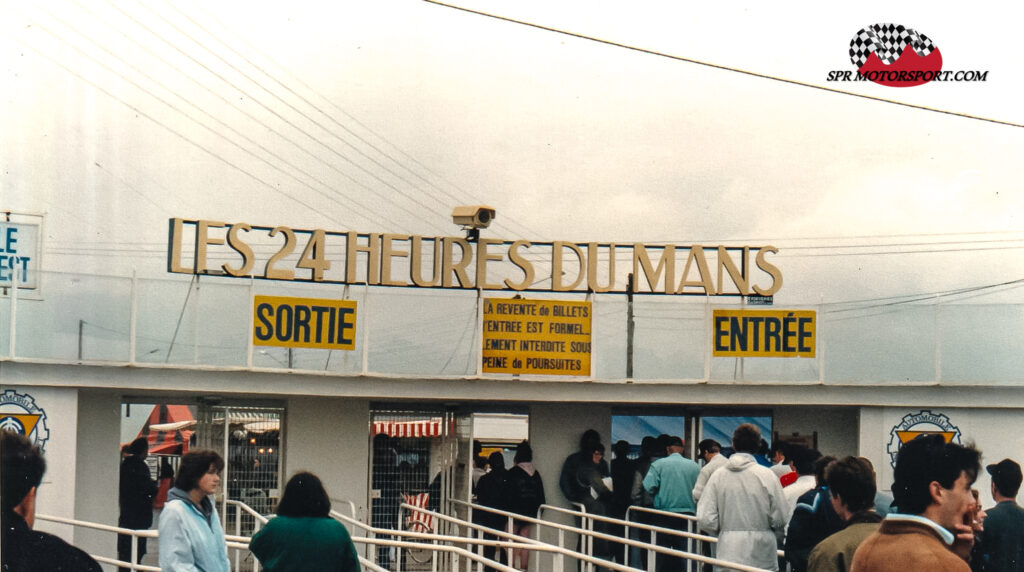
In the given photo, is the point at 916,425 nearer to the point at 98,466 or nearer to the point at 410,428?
the point at 410,428

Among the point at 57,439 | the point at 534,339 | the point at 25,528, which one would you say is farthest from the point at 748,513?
the point at 57,439

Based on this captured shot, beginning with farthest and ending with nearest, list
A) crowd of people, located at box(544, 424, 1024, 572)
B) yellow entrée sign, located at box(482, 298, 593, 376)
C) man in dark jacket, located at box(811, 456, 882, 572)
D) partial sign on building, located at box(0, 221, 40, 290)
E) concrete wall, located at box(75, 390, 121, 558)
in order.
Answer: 1. yellow entrée sign, located at box(482, 298, 593, 376)
2. partial sign on building, located at box(0, 221, 40, 290)
3. concrete wall, located at box(75, 390, 121, 558)
4. man in dark jacket, located at box(811, 456, 882, 572)
5. crowd of people, located at box(544, 424, 1024, 572)

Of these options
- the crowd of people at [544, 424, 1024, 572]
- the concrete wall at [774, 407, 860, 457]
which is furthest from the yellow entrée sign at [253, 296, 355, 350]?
the concrete wall at [774, 407, 860, 457]

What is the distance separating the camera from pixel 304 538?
6.01 m

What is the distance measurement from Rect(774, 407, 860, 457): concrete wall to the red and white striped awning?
4.88 meters

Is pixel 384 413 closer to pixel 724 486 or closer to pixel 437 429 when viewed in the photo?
pixel 437 429

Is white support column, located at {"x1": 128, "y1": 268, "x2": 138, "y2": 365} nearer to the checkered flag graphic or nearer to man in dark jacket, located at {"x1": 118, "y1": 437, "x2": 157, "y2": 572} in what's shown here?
man in dark jacket, located at {"x1": 118, "y1": 437, "x2": 157, "y2": 572}

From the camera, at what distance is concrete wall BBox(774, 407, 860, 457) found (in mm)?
16766

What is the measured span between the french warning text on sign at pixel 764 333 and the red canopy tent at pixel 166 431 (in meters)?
18.1

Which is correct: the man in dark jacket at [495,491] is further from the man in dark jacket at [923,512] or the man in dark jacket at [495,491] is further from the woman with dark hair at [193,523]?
the man in dark jacket at [923,512]

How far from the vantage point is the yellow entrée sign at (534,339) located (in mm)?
16297

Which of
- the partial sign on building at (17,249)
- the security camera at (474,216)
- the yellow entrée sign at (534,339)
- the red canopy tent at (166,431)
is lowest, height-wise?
the red canopy tent at (166,431)

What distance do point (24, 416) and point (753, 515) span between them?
9.43 m

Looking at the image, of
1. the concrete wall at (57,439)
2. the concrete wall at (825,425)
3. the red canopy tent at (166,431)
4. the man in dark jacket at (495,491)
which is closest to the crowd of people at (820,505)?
the man in dark jacket at (495,491)
